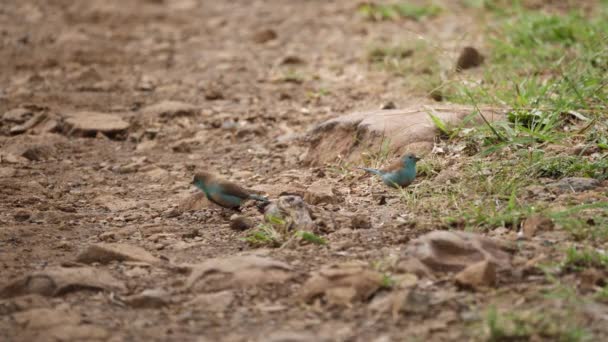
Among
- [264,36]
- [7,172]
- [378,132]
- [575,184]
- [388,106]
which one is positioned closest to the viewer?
[575,184]

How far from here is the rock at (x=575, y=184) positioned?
420 centimetres

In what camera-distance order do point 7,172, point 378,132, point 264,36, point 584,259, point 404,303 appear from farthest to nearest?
1. point 264,36
2. point 7,172
3. point 378,132
4. point 584,259
5. point 404,303

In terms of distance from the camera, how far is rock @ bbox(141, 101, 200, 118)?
6.57 metres

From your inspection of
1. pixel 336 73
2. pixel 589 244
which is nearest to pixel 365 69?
pixel 336 73

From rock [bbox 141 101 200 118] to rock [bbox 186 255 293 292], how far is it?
307cm

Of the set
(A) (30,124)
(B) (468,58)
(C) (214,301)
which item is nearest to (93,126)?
(A) (30,124)

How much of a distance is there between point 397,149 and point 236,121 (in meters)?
1.77

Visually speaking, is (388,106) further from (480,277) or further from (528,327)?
(528,327)

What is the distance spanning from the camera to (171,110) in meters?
6.59

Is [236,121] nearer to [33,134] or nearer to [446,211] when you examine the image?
[33,134]

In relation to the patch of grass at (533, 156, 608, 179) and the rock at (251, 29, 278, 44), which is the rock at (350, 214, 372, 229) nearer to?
the patch of grass at (533, 156, 608, 179)

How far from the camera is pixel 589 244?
3658mm

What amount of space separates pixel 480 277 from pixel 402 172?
1.17 metres

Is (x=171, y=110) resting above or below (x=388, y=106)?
below
